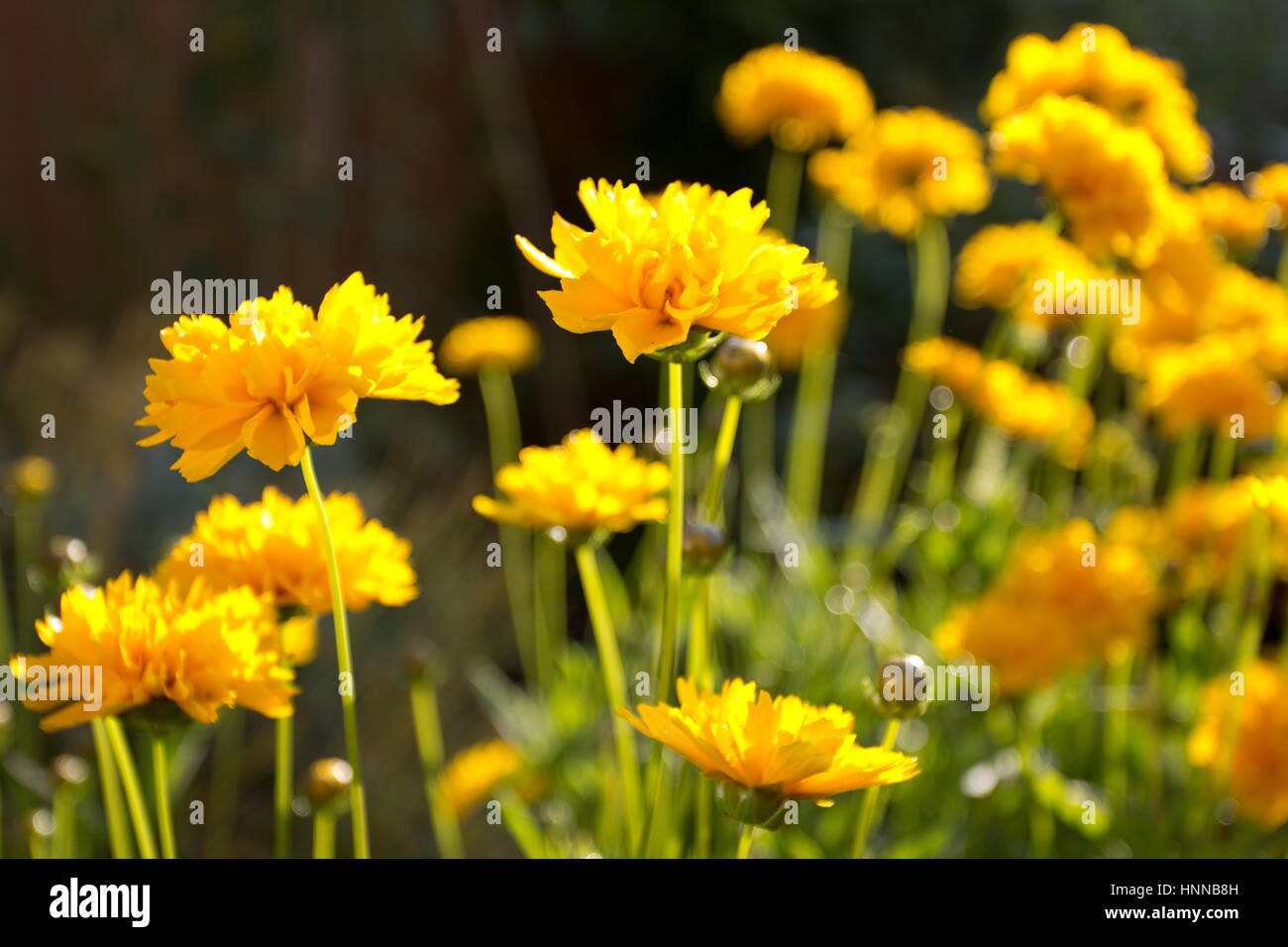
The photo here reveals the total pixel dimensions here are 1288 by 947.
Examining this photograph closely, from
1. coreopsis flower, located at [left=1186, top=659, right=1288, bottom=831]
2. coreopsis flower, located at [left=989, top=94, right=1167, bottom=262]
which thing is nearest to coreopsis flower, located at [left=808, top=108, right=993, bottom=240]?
coreopsis flower, located at [left=989, top=94, right=1167, bottom=262]

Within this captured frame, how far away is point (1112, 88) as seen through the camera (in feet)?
3.40

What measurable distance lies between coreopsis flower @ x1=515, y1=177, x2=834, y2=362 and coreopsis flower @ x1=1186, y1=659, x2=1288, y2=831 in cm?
65

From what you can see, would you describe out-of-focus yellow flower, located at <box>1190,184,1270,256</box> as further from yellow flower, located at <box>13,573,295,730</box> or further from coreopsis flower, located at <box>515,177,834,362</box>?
yellow flower, located at <box>13,573,295,730</box>

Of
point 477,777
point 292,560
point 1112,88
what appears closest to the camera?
point 292,560

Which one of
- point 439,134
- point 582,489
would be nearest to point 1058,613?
point 582,489

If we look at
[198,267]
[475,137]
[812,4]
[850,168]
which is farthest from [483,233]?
[850,168]

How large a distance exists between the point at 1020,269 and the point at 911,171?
15 centimetres

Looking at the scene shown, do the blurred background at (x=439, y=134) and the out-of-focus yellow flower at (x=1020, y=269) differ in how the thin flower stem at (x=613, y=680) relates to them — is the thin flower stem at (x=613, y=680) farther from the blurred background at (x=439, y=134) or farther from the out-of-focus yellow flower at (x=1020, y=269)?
the blurred background at (x=439, y=134)

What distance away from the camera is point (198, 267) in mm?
3242

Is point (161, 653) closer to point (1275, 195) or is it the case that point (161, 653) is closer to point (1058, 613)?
point (1058, 613)

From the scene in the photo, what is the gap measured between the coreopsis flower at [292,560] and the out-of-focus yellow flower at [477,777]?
1.90ft

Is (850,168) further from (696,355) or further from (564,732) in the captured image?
(696,355)

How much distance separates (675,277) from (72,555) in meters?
0.41

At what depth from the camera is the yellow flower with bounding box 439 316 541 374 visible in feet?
4.26
